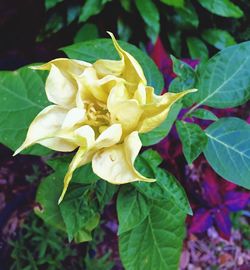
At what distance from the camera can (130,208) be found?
88 centimetres

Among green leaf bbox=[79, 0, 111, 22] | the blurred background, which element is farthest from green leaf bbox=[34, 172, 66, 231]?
green leaf bbox=[79, 0, 111, 22]

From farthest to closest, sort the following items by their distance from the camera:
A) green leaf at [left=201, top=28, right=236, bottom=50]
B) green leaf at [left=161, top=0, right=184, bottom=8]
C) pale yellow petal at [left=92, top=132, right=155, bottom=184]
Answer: green leaf at [left=201, top=28, right=236, bottom=50]
green leaf at [left=161, top=0, right=184, bottom=8]
pale yellow petal at [left=92, top=132, right=155, bottom=184]

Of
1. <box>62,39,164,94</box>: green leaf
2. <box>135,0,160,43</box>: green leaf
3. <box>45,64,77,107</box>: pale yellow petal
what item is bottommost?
<box>135,0,160,43</box>: green leaf

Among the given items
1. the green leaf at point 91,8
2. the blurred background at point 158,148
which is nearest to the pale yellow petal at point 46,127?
the blurred background at point 158,148

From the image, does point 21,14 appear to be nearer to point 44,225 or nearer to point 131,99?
point 44,225

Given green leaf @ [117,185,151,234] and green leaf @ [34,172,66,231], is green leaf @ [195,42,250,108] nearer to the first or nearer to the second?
green leaf @ [117,185,151,234]

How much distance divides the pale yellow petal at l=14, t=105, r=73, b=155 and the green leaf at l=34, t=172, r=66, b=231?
0.28 metres

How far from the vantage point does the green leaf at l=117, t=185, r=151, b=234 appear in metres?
0.87

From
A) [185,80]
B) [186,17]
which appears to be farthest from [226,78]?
[186,17]

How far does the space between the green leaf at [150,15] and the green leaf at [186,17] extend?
4.4 inches

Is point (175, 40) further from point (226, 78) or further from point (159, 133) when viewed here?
point (159, 133)

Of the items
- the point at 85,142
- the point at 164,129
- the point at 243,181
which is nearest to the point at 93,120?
the point at 85,142

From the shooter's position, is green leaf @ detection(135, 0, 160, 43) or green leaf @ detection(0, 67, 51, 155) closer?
green leaf @ detection(0, 67, 51, 155)

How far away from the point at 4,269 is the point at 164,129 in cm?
88
